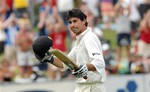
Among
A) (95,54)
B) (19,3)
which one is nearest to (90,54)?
(95,54)

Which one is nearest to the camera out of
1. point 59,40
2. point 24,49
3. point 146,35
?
point 24,49

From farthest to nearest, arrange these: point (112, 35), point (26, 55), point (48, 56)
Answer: point (112, 35), point (26, 55), point (48, 56)

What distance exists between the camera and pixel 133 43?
561 inches

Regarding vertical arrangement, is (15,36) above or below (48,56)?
above

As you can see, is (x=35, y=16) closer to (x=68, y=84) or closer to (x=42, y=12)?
(x=42, y=12)

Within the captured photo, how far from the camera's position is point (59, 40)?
527 inches

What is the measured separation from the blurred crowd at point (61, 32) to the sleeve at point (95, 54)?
17.9 feet

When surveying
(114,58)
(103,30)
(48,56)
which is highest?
(103,30)

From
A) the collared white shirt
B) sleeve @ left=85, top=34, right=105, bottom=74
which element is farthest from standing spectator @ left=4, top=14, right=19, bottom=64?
sleeve @ left=85, top=34, right=105, bottom=74

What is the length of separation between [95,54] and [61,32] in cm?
668

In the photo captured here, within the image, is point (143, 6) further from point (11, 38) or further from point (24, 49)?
point (11, 38)

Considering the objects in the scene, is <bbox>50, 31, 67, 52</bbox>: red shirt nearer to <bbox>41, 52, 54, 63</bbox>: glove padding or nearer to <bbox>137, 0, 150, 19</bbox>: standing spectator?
<bbox>137, 0, 150, 19</bbox>: standing spectator

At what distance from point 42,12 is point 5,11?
3.03 feet

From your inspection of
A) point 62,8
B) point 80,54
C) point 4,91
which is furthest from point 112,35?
point 80,54
